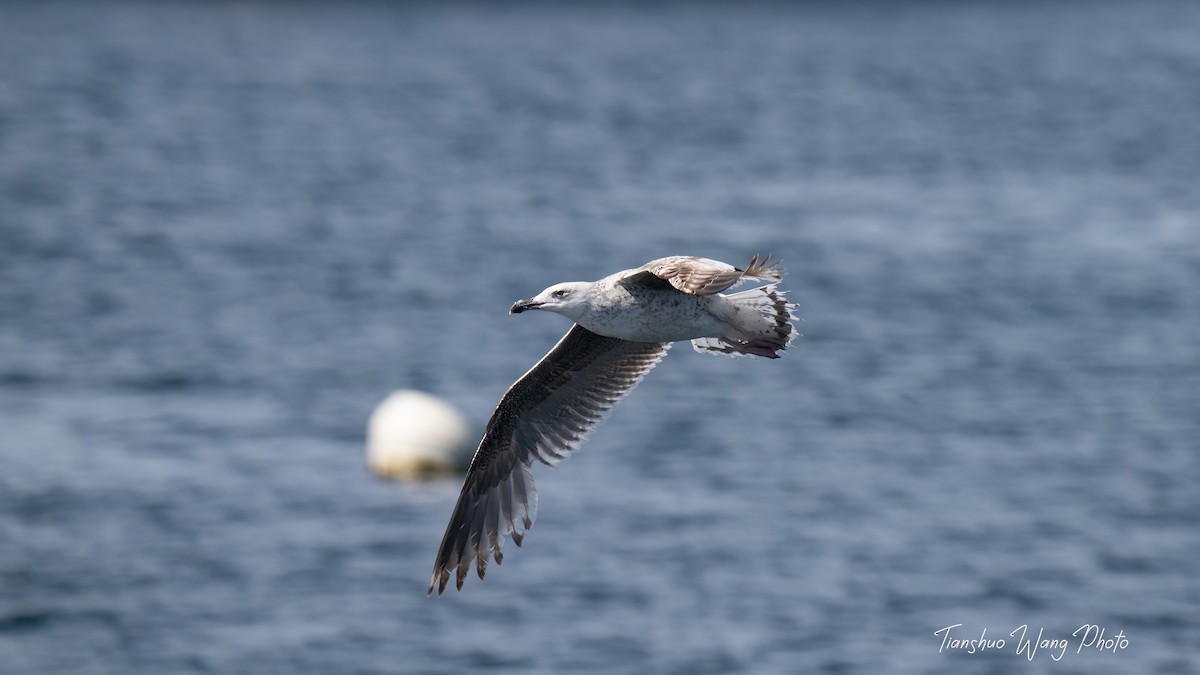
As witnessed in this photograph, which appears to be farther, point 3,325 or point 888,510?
point 3,325

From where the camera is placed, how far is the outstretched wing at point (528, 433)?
1270cm

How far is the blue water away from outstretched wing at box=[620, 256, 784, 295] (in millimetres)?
14895

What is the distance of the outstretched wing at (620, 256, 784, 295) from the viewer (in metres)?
9.49

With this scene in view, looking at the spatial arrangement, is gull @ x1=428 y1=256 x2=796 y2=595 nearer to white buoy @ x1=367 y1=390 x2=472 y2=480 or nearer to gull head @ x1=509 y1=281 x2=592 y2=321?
gull head @ x1=509 y1=281 x2=592 y2=321

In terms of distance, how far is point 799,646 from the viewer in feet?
80.2

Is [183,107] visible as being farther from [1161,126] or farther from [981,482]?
[981,482]

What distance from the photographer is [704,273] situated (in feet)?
31.9

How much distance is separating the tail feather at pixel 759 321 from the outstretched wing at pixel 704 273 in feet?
2.33

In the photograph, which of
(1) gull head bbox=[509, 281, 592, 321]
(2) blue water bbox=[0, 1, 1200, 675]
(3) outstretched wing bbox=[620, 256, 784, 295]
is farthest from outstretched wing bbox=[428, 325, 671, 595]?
(2) blue water bbox=[0, 1, 1200, 675]

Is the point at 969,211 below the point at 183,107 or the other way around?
below

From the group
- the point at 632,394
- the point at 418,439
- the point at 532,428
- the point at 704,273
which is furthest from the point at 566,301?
the point at 632,394

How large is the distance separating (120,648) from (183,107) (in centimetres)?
5648

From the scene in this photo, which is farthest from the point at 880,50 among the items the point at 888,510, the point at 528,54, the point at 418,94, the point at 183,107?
the point at 888,510

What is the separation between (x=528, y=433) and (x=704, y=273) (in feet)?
11.9
